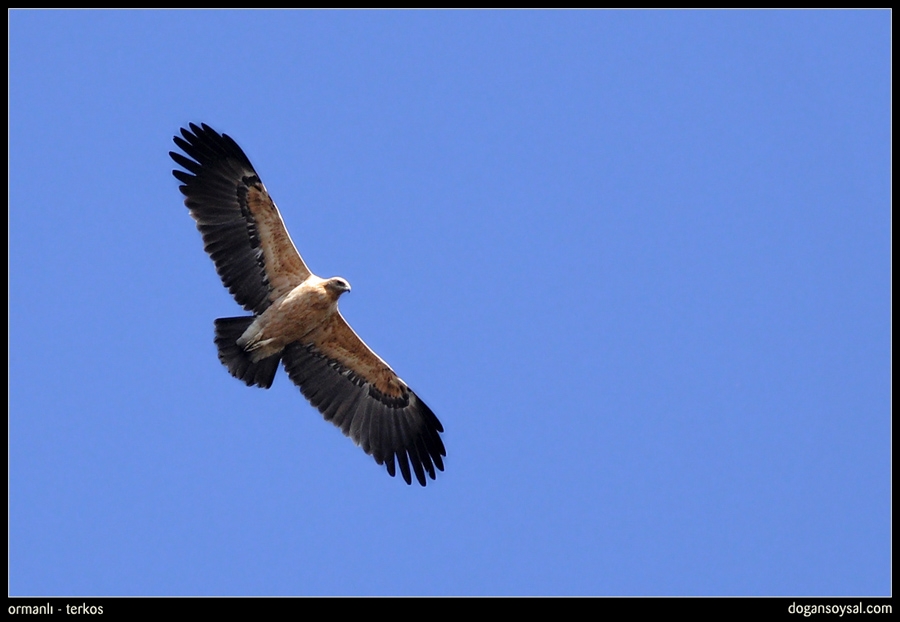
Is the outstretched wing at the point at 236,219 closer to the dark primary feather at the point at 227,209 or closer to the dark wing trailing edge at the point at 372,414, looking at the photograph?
the dark primary feather at the point at 227,209

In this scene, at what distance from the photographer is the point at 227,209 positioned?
51.6ft

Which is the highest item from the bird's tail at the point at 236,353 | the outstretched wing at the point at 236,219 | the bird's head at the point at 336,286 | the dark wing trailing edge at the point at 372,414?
the outstretched wing at the point at 236,219

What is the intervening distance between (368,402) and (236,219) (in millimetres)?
3274

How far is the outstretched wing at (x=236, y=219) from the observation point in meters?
15.7

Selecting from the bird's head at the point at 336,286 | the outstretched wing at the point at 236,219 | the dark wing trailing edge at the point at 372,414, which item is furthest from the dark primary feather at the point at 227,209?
the dark wing trailing edge at the point at 372,414

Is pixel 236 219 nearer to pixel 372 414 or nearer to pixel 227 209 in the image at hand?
pixel 227 209

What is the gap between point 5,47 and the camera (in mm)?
16469

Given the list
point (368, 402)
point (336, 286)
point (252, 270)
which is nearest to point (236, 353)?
point (252, 270)

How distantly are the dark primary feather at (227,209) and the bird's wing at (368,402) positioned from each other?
122 cm

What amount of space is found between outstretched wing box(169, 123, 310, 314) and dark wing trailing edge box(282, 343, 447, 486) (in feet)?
3.99
